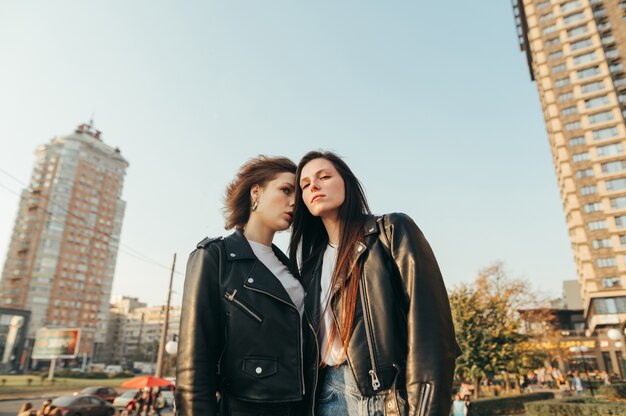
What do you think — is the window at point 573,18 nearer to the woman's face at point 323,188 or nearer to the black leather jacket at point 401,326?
the woman's face at point 323,188

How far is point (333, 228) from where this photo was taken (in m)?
2.39

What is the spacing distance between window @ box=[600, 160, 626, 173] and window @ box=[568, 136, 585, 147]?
150 inches

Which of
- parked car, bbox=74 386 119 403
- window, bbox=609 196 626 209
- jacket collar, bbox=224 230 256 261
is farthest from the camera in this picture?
window, bbox=609 196 626 209

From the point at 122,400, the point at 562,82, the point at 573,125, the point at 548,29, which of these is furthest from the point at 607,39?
the point at 122,400

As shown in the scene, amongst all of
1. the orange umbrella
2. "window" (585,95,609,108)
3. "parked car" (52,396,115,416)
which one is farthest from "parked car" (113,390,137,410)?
"window" (585,95,609,108)

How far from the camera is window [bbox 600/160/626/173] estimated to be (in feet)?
149

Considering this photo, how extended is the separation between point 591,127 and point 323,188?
2233 inches

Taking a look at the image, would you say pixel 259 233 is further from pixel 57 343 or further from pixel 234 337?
pixel 57 343

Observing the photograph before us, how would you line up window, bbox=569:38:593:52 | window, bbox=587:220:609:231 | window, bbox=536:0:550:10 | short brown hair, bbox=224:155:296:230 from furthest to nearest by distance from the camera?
window, bbox=536:0:550:10, window, bbox=569:38:593:52, window, bbox=587:220:609:231, short brown hair, bbox=224:155:296:230

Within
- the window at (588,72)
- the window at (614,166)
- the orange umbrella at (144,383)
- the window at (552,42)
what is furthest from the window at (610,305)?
the orange umbrella at (144,383)

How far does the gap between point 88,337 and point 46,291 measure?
1202cm

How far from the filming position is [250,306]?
6.90 ft

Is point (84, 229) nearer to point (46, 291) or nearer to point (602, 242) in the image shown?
point (46, 291)

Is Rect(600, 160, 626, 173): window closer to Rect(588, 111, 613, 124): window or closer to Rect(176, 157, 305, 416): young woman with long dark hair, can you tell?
Rect(588, 111, 613, 124): window
